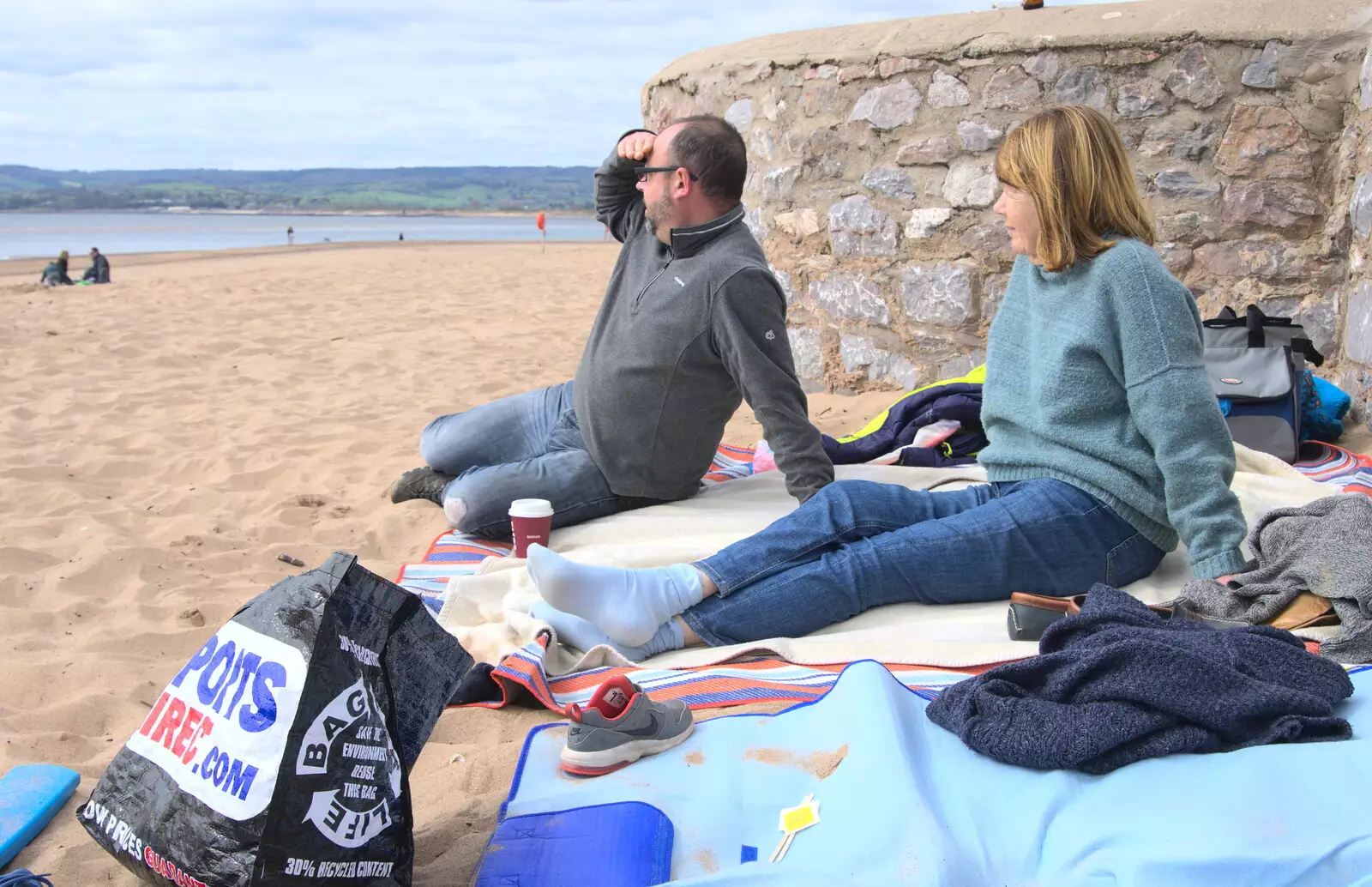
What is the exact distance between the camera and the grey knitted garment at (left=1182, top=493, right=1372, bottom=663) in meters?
2.08

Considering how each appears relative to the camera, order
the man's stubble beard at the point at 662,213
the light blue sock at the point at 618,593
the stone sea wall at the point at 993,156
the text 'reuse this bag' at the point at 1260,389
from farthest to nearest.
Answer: the stone sea wall at the point at 993,156 → the text 'reuse this bag' at the point at 1260,389 → the man's stubble beard at the point at 662,213 → the light blue sock at the point at 618,593

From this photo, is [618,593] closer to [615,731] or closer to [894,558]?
[615,731]

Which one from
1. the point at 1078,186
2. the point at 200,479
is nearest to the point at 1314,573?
the point at 1078,186

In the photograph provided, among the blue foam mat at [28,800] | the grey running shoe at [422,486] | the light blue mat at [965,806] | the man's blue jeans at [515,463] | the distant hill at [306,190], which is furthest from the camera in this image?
the distant hill at [306,190]

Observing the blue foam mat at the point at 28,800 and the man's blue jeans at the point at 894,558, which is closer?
the blue foam mat at the point at 28,800

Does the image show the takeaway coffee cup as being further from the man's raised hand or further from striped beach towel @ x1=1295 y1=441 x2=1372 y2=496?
striped beach towel @ x1=1295 y1=441 x2=1372 y2=496

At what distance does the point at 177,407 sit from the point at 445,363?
5.75ft

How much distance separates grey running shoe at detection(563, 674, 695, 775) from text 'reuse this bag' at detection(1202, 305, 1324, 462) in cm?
259

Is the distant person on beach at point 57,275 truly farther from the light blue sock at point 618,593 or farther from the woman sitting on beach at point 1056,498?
the light blue sock at point 618,593

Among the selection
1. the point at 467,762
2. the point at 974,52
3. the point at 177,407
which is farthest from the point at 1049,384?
the point at 177,407

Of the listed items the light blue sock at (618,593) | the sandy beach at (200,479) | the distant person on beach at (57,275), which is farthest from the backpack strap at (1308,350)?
the distant person on beach at (57,275)

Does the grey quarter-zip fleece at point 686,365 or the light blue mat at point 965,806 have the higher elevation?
the grey quarter-zip fleece at point 686,365

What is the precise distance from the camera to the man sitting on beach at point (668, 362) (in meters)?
3.11

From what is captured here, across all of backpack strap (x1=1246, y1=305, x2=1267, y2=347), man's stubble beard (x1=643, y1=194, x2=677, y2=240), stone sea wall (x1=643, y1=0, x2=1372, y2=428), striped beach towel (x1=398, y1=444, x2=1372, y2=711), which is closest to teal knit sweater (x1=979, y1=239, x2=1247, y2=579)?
striped beach towel (x1=398, y1=444, x2=1372, y2=711)
